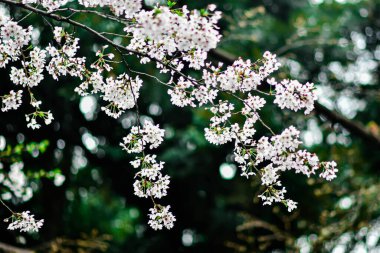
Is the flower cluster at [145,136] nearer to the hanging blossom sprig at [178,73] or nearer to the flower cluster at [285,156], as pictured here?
the hanging blossom sprig at [178,73]

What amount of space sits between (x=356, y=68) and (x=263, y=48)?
2.49 m

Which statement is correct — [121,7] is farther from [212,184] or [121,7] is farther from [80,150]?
[212,184]

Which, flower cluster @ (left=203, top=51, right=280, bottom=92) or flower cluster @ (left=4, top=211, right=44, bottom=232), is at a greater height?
flower cluster @ (left=203, top=51, right=280, bottom=92)

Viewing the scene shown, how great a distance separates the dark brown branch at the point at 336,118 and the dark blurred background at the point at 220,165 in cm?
9

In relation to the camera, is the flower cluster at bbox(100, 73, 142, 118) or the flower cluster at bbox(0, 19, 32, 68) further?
the flower cluster at bbox(100, 73, 142, 118)

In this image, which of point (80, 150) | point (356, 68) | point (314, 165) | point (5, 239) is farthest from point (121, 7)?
point (356, 68)

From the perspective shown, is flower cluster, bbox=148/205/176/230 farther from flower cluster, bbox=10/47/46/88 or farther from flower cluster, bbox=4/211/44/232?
flower cluster, bbox=10/47/46/88

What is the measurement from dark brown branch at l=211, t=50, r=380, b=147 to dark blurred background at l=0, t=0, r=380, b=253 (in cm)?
9

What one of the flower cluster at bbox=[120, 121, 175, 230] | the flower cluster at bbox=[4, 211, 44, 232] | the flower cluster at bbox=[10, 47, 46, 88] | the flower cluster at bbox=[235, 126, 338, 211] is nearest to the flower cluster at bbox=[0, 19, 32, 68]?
the flower cluster at bbox=[10, 47, 46, 88]

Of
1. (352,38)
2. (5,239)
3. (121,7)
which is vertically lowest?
(121,7)

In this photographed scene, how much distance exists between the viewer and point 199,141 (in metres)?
7.64

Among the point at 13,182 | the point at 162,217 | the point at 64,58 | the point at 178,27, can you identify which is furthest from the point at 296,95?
the point at 13,182

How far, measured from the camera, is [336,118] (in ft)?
17.0

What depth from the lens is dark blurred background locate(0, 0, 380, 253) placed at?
6.25m
